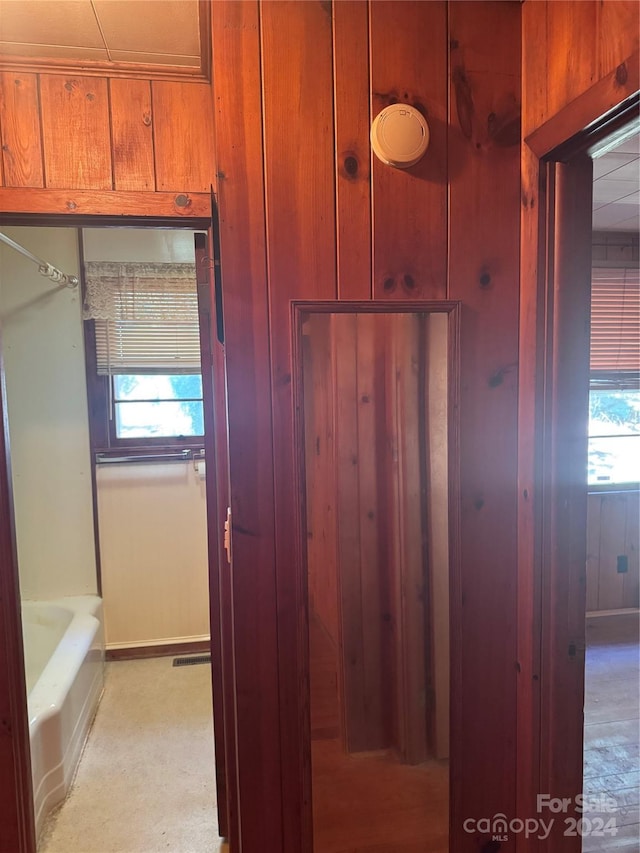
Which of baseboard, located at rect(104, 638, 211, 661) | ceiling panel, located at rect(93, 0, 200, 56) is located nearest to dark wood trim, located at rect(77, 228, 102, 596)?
baseboard, located at rect(104, 638, 211, 661)

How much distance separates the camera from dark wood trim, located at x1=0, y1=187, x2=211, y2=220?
1319 millimetres

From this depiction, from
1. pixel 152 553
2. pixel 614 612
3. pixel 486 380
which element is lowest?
pixel 614 612

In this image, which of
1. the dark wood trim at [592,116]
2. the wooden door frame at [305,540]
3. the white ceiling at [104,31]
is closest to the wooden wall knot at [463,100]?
the dark wood trim at [592,116]

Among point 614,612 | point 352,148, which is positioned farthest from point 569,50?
point 614,612

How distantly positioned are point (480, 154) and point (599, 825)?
2222 mm

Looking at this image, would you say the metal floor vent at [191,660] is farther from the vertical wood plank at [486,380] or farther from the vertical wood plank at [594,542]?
the vertical wood plank at [594,542]

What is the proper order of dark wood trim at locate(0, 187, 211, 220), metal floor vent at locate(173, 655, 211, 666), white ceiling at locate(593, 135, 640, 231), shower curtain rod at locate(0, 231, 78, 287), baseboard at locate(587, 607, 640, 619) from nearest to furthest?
dark wood trim at locate(0, 187, 211, 220)
white ceiling at locate(593, 135, 640, 231)
shower curtain rod at locate(0, 231, 78, 287)
metal floor vent at locate(173, 655, 211, 666)
baseboard at locate(587, 607, 640, 619)

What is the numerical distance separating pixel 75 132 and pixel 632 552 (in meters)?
3.58

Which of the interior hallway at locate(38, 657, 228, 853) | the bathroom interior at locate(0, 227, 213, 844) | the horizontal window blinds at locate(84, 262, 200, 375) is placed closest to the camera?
the interior hallway at locate(38, 657, 228, 853)

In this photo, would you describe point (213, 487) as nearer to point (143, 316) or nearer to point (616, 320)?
point (143, 316)

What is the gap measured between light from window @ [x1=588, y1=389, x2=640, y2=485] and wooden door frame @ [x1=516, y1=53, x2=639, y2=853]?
92.7 inches

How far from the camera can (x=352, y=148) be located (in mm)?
1104

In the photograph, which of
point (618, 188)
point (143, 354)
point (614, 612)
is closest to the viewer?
point (618, 188)

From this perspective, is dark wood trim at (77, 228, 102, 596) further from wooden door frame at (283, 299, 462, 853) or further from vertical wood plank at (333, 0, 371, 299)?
vertical wood plank at (333, 0, 371, 299)
